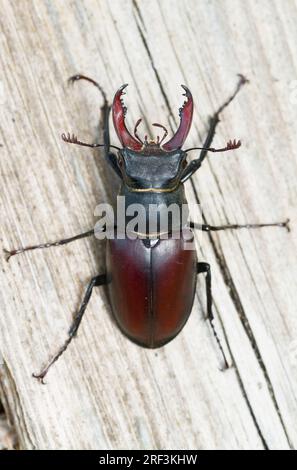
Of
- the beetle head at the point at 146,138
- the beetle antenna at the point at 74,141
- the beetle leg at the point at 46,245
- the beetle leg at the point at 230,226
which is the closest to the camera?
the beetle antenna at the point at 74,141

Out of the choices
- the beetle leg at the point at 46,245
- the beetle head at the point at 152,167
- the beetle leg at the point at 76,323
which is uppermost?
the beetle head at the point at 152,167

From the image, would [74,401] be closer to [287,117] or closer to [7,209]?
[7,209]

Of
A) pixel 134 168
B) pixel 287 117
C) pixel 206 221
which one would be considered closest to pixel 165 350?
pixel 206 221

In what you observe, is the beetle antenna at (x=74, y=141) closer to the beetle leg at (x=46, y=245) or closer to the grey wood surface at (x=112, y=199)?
the grey wood surface at (x=112, y=199)

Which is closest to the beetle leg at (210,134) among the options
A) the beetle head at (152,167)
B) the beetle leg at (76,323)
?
the beetle head at (152,167)

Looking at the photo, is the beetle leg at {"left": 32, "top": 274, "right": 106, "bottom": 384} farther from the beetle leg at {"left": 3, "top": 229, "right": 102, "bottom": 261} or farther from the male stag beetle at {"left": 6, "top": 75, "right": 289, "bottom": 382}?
the beetle leg at {"left": 3, "top": 229, "right": 102, "bottom": 261}
